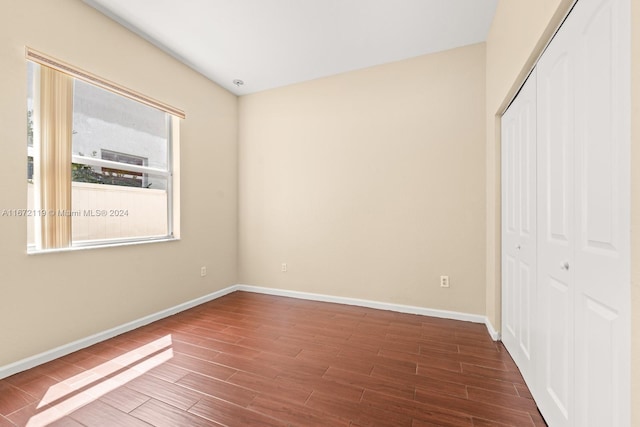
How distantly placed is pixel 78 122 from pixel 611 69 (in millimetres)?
3456

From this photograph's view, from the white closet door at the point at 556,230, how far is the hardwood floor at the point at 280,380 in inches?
13.4

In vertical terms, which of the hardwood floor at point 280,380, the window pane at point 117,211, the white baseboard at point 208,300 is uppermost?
the window pane at point 117,211

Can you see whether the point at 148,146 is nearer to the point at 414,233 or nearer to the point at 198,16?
the point at 198,16

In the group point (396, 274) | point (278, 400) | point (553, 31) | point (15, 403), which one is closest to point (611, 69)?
point (553, 31)

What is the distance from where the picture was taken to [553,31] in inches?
53.8

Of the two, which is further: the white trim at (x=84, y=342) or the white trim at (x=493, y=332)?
the white trim at (x=493, y=332)

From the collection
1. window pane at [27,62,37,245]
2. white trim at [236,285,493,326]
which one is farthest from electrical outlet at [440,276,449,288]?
window pane at [27,62,37,245]

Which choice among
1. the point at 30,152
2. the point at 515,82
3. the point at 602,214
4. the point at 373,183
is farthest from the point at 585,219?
the point at 30,152

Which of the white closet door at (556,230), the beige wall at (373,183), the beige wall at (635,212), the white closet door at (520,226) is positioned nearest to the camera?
the beige wall at (635,212)

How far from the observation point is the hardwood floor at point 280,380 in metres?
1.52

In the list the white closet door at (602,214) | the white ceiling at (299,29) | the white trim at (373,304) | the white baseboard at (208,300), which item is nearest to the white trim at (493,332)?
the white baseboard at (208,300)

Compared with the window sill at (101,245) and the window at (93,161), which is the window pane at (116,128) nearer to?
the window at (93,161)

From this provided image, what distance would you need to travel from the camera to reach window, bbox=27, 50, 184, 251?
2096mm

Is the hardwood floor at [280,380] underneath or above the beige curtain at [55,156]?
underneath
